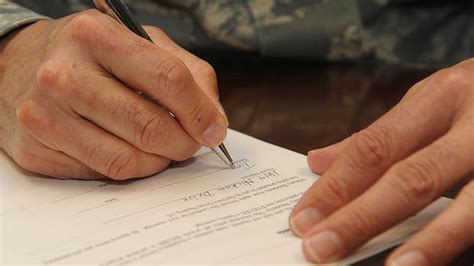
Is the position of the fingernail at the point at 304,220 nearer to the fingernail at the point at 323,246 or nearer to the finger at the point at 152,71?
the fingernail at the point at 323,246

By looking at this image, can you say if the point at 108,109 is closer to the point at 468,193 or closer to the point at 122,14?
the point at 122,14

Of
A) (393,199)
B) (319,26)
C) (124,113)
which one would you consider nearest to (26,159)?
(124,113)

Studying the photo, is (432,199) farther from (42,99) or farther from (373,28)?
(373,28)

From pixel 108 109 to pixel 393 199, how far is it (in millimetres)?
284

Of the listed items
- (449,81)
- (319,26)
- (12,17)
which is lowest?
(319,26)

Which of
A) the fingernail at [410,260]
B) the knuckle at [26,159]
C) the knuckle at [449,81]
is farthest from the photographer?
the knuckle at [26,159]

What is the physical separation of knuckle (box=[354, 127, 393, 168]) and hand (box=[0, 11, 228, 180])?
16 cm

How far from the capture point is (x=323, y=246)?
50cm

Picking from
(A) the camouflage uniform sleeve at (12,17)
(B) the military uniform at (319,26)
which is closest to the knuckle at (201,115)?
(A) the camouflage uniform sleeve at (12,17)

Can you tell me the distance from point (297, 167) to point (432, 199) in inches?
7.5

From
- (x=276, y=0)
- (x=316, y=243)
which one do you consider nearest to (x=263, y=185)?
(x=316, y=243)

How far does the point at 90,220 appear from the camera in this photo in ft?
1.92

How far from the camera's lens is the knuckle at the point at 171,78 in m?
0.63

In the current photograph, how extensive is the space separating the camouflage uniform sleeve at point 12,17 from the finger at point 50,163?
0.23 m
